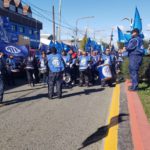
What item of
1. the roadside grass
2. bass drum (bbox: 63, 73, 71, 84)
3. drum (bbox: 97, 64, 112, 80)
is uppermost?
drum (bbox: 97, 64, 112, 80)

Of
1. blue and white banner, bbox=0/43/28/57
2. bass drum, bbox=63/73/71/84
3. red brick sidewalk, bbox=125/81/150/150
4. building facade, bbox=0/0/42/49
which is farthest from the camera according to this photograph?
building facade, bbox=0/0/42/49

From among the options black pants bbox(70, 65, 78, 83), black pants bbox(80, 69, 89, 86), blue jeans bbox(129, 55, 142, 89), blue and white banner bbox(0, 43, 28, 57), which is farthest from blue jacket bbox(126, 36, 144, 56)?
black pants bbox(70, 65, 78, 83)

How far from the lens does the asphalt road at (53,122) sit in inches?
253

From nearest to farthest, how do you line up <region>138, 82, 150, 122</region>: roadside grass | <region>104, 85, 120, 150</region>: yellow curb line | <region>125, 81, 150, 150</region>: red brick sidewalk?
<region>125, 81, 150, 150</region>: red brick sidewalk, <region>104, 85, 120, 150</region>: yellow curb line, <region>138, 82, 150, 122</region>: roadside grass

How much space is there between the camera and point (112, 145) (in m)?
6.19

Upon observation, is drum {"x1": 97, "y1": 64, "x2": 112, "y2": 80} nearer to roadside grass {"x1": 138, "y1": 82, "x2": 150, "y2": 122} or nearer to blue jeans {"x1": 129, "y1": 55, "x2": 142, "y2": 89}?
roadside grass {"x1": 138, "y1": 82, "x2": 150, "y2": 122}

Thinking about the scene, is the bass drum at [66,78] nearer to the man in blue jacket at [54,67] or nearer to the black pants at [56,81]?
the black pants at [56,81]

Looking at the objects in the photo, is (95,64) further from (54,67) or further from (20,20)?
(20,20)

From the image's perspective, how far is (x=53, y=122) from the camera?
27.0ft

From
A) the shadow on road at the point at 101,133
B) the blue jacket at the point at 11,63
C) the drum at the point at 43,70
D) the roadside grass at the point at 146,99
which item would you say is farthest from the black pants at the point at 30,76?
the shadow on road at the point at 101,133

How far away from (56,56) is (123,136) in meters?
6.12

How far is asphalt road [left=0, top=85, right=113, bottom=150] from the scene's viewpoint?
643 cm

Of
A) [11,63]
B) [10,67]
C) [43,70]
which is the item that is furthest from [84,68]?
[11,63]

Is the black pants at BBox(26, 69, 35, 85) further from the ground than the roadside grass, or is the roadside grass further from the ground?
the black pants at BBox(26, 69, 35, 85)
